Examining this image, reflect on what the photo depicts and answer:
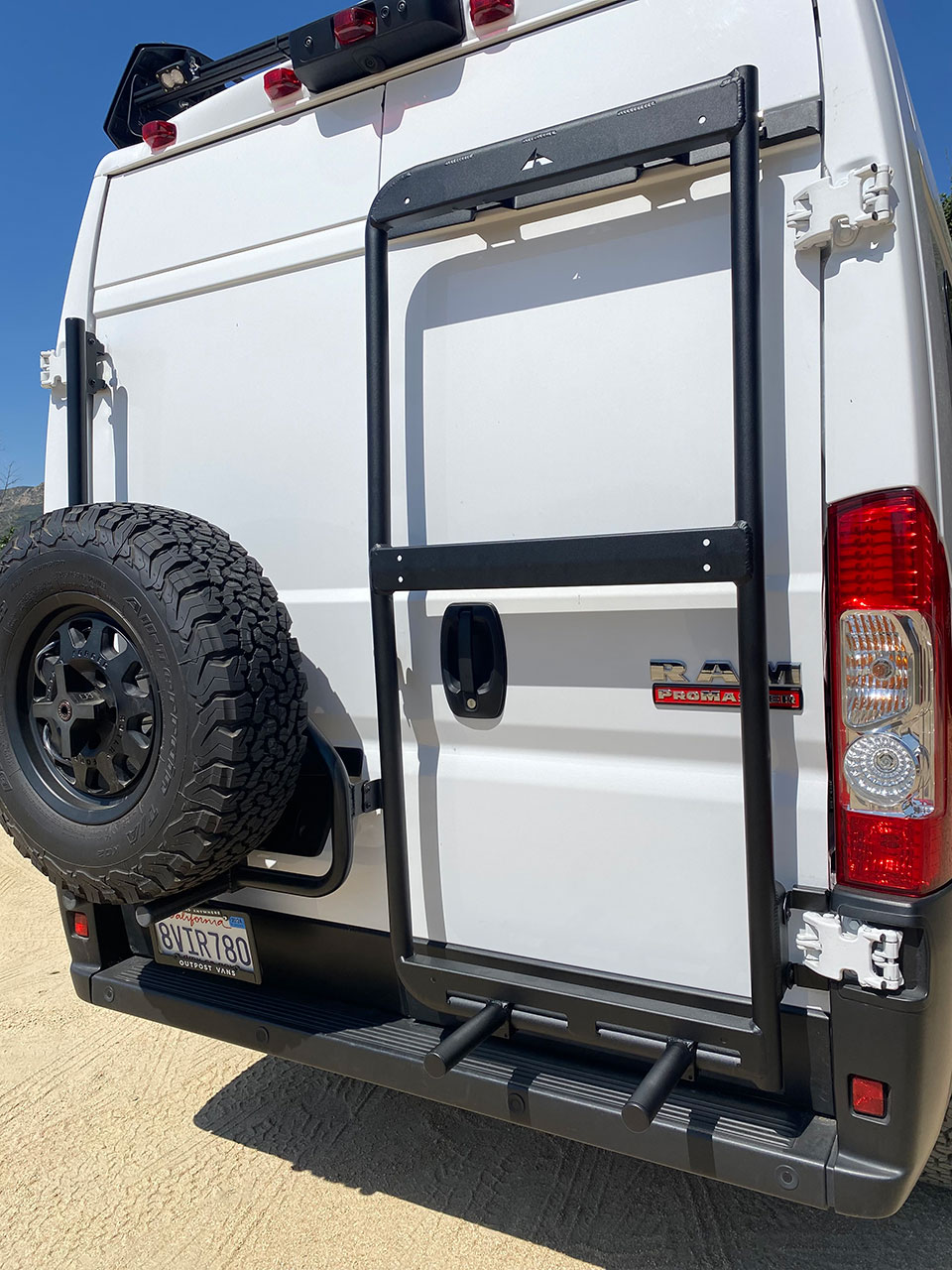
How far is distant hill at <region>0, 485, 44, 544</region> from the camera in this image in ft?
53.5

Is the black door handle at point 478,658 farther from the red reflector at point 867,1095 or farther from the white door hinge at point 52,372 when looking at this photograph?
the white door hinge at point 52,372

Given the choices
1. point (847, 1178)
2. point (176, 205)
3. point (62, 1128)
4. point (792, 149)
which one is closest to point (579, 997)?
point (847, 1178)

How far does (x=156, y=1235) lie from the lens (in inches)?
109

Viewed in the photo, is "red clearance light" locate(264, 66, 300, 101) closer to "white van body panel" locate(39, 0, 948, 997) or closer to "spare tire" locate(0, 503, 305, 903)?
"white van body panel" locate(39, 0, 948, 997)

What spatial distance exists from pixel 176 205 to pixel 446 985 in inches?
86.7

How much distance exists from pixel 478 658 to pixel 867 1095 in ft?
3.84

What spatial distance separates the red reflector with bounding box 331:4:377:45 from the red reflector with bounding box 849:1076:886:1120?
2498 millimetres

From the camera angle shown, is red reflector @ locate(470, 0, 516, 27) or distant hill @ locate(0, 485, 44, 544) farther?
distant hill @ locate(0, 485, 44, 544)

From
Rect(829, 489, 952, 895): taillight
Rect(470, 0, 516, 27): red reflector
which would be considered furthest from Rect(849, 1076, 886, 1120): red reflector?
Rect(470, 0, 516, 27): red reflector

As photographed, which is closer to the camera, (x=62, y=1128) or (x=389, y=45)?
(x=389, y=45)

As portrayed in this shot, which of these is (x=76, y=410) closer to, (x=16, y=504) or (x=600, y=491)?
(x=600, y=491)

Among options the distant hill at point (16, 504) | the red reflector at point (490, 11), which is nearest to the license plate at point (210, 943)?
the red reflector at point (490, 11)

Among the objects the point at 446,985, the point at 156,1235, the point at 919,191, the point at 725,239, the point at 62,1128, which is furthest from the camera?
the point at 62,1128

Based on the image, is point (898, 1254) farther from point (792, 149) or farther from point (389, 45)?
point (389, 45)
